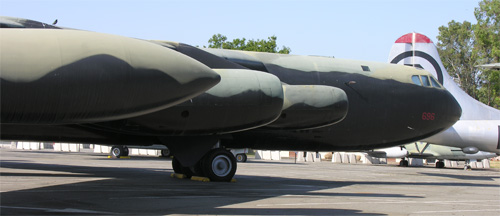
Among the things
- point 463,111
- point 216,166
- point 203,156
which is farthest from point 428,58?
point 203,156

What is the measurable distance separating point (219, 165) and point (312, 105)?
3262 millimetres

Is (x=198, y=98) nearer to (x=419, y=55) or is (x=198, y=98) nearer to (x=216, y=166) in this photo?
(x=216, y=166)

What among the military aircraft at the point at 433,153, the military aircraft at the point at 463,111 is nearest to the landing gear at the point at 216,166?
the military aircraft at the point at 463,111

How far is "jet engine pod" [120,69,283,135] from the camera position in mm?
12219

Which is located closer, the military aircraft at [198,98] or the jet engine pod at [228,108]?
the military aircraft at [198,98]

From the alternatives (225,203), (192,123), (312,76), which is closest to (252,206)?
(225,203)

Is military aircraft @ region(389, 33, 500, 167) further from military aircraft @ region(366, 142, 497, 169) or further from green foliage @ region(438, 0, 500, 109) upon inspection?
green foliage @ region(438, 0, 500, 109)

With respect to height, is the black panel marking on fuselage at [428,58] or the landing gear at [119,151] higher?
the black panel marking on fuselage at [428,58]

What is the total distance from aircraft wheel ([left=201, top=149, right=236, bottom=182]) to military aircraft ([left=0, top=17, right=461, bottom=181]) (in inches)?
1.2

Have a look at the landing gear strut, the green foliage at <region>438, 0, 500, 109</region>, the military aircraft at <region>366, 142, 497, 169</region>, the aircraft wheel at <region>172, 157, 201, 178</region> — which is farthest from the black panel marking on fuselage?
the green foliage at <region>438, 0, 500, 109</region>

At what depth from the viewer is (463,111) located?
30703mm

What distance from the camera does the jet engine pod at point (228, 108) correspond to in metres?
12.2

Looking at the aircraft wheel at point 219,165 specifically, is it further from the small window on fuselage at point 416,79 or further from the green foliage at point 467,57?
the green foliage at point 467,57

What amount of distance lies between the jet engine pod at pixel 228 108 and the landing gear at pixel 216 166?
8.28ft
